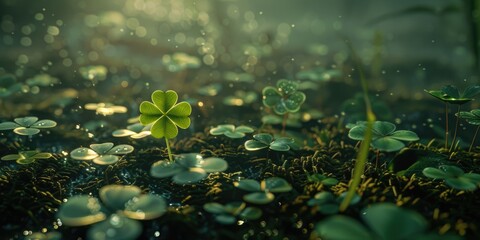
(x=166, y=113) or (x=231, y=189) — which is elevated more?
(x=166, y=113)

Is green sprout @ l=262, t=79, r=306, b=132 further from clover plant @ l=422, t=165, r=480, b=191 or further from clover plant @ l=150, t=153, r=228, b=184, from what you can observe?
clover plant @ l=422, t=165, r=480, b=191

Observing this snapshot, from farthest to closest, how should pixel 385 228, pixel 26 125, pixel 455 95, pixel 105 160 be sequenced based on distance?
1. pixel 26 125
2. pixel 455 95
3. pixel 105 160
4. pixel 385 228

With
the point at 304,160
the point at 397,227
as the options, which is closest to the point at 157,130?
the point at 304,160

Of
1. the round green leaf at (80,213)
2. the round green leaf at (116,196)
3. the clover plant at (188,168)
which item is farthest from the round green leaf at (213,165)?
the round green leaf at (80,213)

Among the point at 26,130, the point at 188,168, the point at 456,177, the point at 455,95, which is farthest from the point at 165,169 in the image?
the point at 455,95

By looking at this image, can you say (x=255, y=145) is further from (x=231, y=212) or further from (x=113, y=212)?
(x=113, y=212)

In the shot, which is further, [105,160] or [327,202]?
[105,160]

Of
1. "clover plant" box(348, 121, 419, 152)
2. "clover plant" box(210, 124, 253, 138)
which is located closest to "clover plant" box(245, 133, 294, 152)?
"clover plant" box(210, 124, 253, 138)

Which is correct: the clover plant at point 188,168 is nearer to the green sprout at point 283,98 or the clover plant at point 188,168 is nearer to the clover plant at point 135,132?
the clover plant at point 135,132
